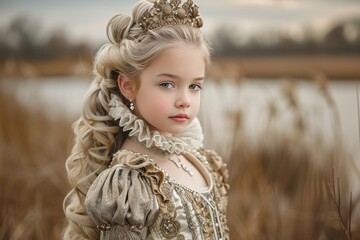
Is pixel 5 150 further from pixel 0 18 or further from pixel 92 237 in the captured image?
pixel 92 237

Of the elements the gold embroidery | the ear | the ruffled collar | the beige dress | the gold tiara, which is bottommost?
the gold embroidery

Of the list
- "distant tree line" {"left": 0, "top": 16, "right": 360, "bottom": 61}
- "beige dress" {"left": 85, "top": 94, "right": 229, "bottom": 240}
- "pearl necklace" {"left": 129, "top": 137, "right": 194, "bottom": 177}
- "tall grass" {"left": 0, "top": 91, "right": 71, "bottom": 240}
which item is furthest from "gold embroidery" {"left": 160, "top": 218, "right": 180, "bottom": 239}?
"distant tree line" {"left": 0, "top": 16, "right": 360, "bottom": 61}

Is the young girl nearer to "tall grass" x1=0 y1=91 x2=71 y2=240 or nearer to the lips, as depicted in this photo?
the lips

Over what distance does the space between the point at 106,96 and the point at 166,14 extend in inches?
10.8

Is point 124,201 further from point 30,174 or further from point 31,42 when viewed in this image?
point 31,42

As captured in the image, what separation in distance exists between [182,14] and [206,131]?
1111mm

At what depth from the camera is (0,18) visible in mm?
3789

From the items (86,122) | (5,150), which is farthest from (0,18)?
(86,122)

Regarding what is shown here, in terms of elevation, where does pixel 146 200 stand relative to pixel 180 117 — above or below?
below

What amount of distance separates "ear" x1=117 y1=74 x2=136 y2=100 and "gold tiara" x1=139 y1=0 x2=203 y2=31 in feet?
0.45

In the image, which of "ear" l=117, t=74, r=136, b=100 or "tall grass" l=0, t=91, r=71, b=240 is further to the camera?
"tall grass" l=0, t=91, r=71, b=240

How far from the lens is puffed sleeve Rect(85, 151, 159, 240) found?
1390 mm

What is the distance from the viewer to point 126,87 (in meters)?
1.53

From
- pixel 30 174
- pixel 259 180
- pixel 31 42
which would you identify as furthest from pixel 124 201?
pixel 31 42
